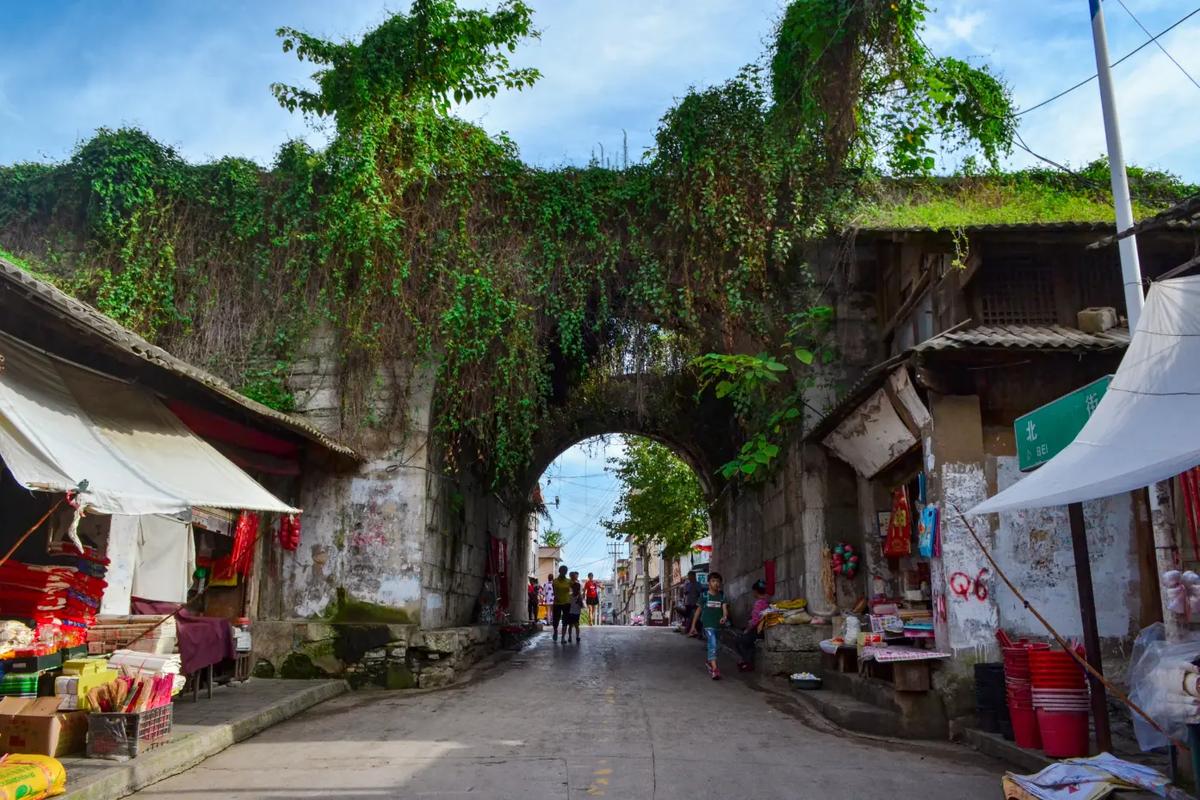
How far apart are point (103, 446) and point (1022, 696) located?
6.70 metres

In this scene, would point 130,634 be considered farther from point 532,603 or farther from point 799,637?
point 532,603

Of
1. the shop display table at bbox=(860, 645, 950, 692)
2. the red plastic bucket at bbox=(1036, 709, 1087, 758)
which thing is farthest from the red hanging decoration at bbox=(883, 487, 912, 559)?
the red plastic bucket at bbox=(1036, 709, 1087, 758)

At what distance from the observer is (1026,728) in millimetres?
6340

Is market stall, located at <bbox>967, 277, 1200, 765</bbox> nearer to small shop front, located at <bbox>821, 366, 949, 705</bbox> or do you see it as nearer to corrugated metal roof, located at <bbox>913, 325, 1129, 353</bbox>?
corrugated metal roof, located at <bbox>913, 325, 1129, 353</bbox>

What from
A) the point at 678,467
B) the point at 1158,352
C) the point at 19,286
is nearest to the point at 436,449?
the point at 19,286

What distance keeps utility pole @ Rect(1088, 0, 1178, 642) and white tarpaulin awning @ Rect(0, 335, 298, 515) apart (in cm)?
619

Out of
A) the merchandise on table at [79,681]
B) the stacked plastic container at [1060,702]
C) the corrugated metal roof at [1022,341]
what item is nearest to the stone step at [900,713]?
the stacked plastic container at [1060,702]

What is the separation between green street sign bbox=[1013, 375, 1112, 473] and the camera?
18.1ft

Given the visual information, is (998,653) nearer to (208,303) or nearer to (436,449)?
(436,449)

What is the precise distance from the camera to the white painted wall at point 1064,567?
7.76m

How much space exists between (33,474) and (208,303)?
719 centimetres

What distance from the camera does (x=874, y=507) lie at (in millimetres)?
10555

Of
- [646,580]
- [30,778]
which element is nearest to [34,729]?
[30,778]

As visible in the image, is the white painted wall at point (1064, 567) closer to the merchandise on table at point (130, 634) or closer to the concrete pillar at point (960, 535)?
the concrete pillar at point (960, 535)
